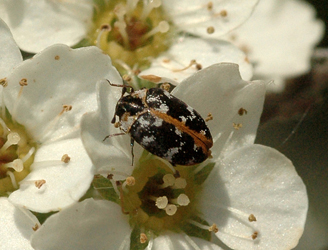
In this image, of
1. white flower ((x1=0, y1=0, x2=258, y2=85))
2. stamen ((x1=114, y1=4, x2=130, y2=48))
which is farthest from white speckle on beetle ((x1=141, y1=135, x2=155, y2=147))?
stamen ((x1=114, y1=4, x2=130, y2=48))

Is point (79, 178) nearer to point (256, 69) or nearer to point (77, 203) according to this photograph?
point (77, 203)

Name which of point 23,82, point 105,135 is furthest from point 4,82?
point 105,135

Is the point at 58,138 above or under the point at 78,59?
under

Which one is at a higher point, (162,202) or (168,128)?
(168,128)

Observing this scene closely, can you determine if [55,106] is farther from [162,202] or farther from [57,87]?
[162,202]

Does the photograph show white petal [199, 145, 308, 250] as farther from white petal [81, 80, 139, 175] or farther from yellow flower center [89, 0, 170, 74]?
yellow flower center [89, 0, 170, 74]

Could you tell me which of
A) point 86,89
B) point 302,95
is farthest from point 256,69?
point 86,89
